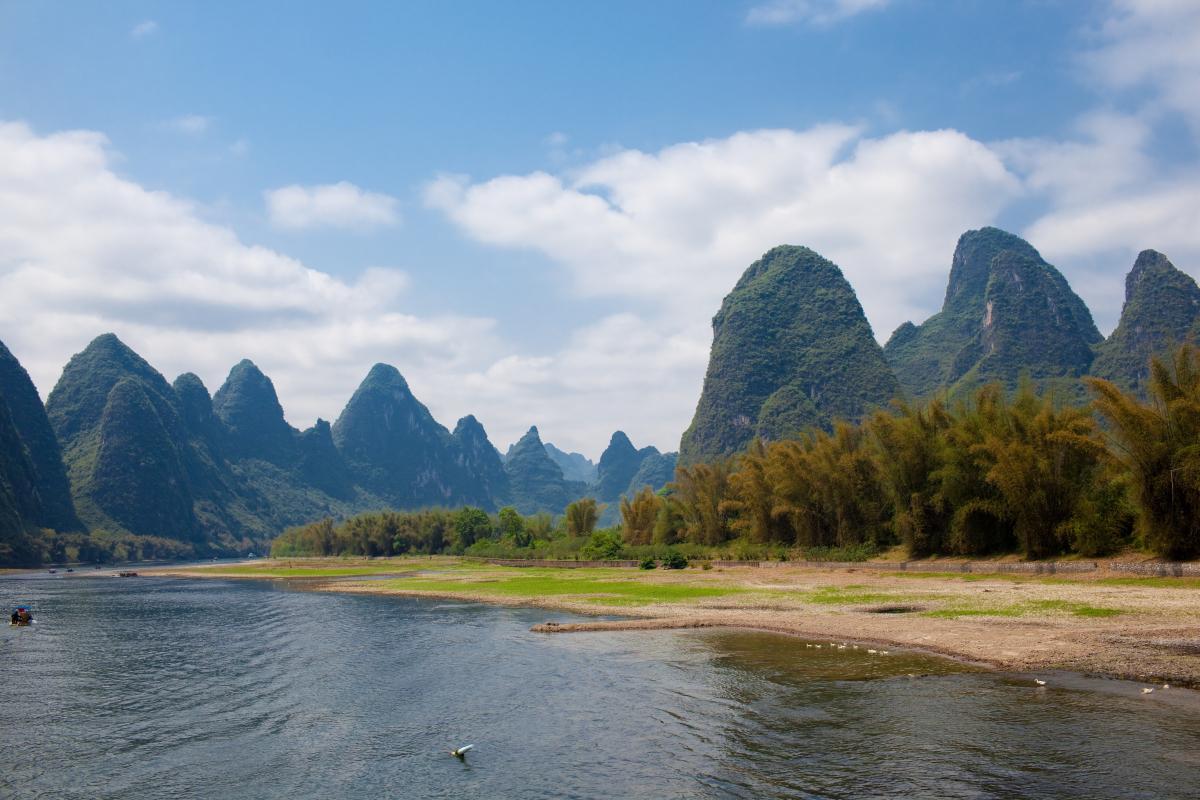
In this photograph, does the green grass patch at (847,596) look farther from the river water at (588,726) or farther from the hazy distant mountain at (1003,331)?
the hazy distant mountain at (1003,331)

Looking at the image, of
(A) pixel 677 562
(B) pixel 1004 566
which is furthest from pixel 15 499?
(B) pixel 1004 566

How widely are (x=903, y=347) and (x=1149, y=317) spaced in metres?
73.7

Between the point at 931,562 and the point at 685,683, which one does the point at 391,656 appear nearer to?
the point at 685,683

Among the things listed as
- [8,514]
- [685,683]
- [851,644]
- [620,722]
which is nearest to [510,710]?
[620,722]

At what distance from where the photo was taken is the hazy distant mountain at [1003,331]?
14000 centimetres

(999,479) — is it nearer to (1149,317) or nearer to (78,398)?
(1149,317)

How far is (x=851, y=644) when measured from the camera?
21.1m

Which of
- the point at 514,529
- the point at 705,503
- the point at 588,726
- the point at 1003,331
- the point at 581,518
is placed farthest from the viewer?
the point at 1003,331

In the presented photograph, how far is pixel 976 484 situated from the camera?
126 ft

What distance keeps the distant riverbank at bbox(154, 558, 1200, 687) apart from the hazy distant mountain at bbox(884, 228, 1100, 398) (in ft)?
318

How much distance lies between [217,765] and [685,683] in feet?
32.5

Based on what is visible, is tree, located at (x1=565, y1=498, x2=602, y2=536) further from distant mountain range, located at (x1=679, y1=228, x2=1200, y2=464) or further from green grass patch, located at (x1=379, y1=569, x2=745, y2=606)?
distant mountain range, located at (x1=679, y1=228, x2=1200, y2=464)

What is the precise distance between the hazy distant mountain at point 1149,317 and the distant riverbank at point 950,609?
10243 cm

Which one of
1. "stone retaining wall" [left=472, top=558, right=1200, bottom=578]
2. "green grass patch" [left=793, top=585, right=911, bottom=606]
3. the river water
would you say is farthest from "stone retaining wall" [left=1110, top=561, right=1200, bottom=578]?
the river water
